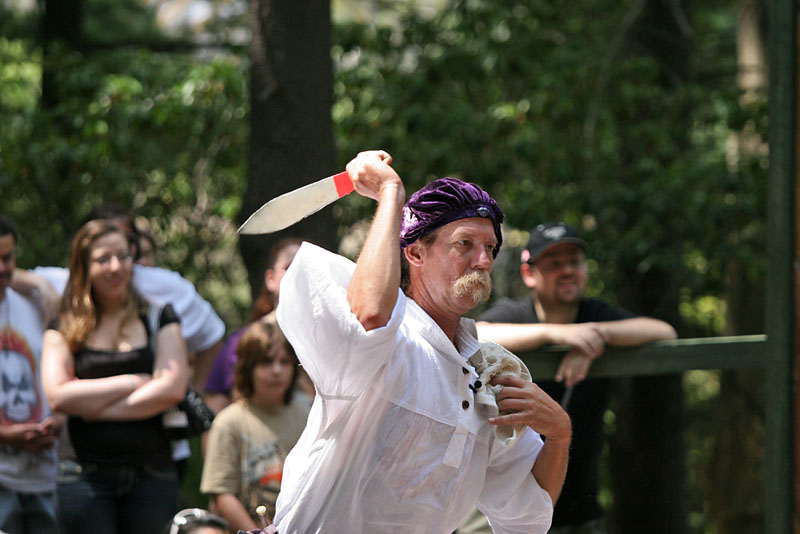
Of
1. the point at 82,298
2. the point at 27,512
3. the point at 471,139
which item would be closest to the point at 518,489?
the point at 82,298

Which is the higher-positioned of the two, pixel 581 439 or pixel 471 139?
pixel 471 139

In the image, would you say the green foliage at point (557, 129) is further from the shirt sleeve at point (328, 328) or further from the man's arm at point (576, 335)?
the shirt sleeve at point (328, 328)

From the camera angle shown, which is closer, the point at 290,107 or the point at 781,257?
the point at 781,257

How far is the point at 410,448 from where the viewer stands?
266 cm

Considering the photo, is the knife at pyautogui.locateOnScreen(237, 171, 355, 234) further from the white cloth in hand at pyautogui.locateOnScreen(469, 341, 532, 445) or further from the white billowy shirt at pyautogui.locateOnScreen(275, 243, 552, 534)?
the white cloth in hand at pyautogui.locateOnScreen(469, 341, 532, 445)

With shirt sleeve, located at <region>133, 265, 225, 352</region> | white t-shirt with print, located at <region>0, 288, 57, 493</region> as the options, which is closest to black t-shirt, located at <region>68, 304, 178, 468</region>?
white t-shirt with print, located at <region>0, 288, 57, 493</region>

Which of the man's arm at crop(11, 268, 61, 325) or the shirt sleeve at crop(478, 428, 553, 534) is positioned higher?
the man's arm at crop(11, 268, 61, 325)

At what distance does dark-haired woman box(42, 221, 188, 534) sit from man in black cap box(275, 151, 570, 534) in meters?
1.86

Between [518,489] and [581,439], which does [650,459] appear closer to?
[581,439]

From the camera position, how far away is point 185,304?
526 cm

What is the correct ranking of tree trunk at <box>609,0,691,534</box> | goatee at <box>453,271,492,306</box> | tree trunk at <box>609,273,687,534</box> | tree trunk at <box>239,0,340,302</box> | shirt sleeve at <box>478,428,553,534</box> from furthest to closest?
tree trunk at <box>609,273,687,534</box>, tree trunk at <box>609,0,691,534</box>, tree trunk at <box>239,0,340,302</box>, shirt sleeve at <box>478,428,553,534</box>, goatee at <box>453,271,492,306</box>

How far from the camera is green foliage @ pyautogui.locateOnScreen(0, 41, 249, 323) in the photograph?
7.91 m

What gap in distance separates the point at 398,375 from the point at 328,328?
271mm

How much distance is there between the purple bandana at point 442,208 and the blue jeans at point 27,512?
2639 mm
